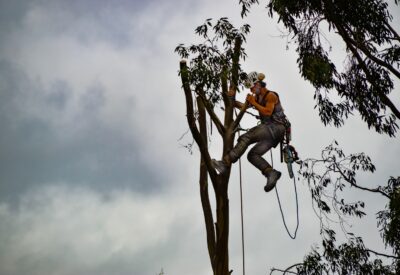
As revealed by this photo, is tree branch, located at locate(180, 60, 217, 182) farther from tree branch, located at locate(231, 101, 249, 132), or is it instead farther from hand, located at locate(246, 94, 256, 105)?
hand, located at locate(246, 94, 256, 105)

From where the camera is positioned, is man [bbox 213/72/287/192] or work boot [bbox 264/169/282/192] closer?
work boot [bbox 264/169/282/192]

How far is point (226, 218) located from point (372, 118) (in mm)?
5380

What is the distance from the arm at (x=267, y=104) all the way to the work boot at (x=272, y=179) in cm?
78

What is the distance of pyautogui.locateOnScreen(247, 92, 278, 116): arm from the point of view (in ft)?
23.1

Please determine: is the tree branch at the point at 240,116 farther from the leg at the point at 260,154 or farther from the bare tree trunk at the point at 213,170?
the leg at the point at 260,154

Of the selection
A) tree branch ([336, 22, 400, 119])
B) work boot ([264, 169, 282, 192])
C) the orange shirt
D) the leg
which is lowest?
work boot ([264, 169, 282, 192])

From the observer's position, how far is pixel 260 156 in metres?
7.04

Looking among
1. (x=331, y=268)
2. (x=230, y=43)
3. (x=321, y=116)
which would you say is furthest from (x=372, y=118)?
(x=230, y=43)

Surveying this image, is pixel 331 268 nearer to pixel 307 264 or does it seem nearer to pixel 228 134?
pixel 307 264

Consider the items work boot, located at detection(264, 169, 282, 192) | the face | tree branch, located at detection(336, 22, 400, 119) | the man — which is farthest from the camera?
tree branch, located at detection(336, 22, 400, 119)

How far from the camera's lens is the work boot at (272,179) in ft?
22.0

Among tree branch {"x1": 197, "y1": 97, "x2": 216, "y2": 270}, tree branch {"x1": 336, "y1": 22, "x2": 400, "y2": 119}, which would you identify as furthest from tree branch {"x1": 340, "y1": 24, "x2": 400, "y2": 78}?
tree branch {"x1": 197, "y1": 97, "x2": 216, "y2": 270}

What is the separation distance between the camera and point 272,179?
675 centimetres

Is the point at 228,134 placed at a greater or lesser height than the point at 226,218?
greater
